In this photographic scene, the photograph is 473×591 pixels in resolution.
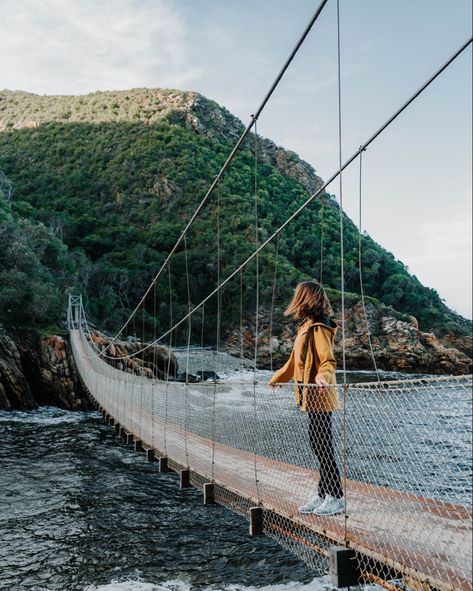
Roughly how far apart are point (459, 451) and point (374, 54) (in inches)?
236

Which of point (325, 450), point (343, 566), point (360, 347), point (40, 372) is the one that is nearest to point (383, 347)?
point (360, 347)

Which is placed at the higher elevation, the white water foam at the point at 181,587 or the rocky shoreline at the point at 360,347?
the rocky shoreline at the point at 360,347

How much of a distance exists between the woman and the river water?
1541 millimetres

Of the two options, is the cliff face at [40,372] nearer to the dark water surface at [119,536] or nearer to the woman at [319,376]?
the dark water surface at [119,536]

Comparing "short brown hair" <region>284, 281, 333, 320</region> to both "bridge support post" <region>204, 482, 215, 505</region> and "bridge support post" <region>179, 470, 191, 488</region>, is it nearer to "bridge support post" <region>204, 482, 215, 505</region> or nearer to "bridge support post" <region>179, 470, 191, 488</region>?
"bridge support post" <region>204, 482, 215, 505</region>

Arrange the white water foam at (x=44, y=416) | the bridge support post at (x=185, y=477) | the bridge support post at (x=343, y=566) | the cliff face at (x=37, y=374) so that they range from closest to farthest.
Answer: the bridge support post at (x=343, y=566), the bridge support post at (x=185, y=477), the white water foam at (x=44, y=416), the cliff face at (x=37, y=374)

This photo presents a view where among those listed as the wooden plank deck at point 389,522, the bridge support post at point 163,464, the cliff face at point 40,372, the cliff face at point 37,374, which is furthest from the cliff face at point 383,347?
the wooden plank deck at point 389,522

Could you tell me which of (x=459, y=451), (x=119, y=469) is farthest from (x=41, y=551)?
(x=459, y=451)

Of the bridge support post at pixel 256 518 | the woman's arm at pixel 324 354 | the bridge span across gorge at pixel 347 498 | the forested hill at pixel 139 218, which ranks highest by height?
the forested hill at pixel 139 218

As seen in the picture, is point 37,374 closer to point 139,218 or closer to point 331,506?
point 331,506

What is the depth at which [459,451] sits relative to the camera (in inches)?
308

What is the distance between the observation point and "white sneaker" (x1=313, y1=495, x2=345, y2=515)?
7.67 feet

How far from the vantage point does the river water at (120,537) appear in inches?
141

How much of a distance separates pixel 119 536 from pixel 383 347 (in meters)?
23.2
